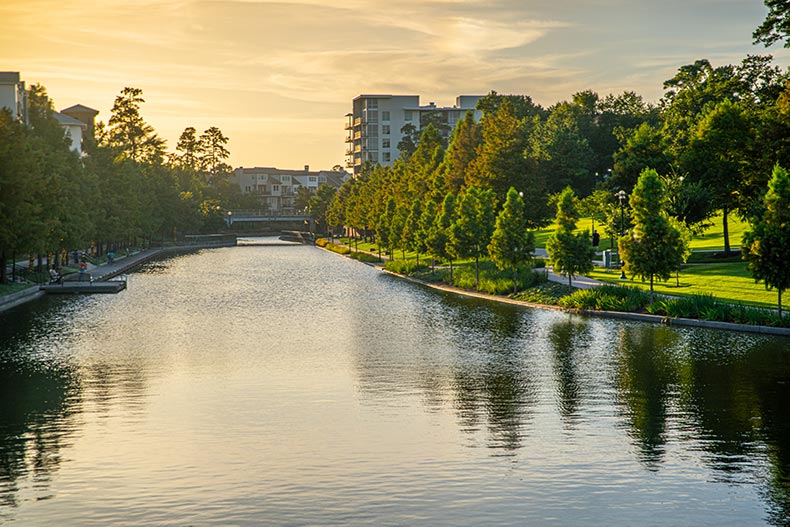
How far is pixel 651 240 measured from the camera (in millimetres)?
45625

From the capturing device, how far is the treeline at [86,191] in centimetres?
5684

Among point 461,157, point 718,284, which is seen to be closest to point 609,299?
point 718,284

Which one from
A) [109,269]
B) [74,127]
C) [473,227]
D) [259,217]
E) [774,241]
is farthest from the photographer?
[259,217]

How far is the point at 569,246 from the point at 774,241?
14454mm

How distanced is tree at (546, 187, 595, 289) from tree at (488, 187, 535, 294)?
3.83 meters

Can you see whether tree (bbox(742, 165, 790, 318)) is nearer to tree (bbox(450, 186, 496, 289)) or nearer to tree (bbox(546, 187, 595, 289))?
tree (bbox(546, 187, 595, 289))

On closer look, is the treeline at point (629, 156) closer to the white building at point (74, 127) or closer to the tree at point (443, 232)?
the tree at point (443, 232)

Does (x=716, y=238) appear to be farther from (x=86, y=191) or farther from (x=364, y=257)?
(x=86, y=191)

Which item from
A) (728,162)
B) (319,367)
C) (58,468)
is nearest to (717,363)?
(319,367)

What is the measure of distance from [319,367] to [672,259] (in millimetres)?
22369

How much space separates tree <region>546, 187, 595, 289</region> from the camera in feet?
170

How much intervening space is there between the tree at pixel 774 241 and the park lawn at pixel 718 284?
2829mm

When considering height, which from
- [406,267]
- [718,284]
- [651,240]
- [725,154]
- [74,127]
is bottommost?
[718,284]

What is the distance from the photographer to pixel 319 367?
105ft
